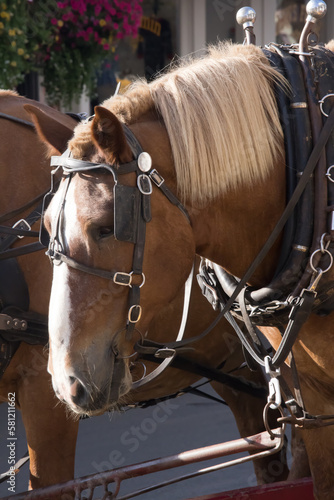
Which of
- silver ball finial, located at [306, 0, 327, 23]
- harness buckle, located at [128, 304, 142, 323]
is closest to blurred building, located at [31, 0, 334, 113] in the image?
silver ball finial, located at [306, 0, 327, 23]

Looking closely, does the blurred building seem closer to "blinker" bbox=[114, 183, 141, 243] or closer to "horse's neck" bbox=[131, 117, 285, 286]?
"horse's neck" bbox=[131, 117, 285, 286]

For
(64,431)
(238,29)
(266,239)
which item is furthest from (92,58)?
(266,239)

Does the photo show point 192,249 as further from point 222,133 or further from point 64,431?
point 64,431

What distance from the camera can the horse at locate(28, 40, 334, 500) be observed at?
143 cm

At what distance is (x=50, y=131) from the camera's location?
1.64 metres

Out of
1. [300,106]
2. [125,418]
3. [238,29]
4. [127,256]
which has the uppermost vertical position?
[238,29]

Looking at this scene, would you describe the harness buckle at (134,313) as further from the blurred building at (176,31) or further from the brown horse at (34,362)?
the blurred building at (176,31)

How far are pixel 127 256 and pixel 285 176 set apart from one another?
0.44 meters

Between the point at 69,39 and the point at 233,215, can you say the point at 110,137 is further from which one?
the point at 69,39

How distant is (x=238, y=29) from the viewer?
6691mm

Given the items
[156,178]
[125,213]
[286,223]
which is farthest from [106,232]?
[286,223]

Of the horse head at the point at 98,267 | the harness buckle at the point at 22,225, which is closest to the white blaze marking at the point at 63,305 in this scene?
the horse head at the point at 98,267

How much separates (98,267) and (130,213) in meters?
0.13

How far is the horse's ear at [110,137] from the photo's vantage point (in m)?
1.39
